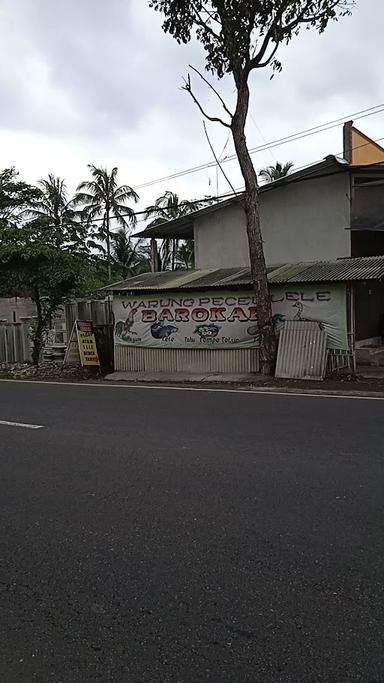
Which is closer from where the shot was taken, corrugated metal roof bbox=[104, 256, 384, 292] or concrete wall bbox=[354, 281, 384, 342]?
corrugated metal roof bbox=[104, 256, 384, 292]

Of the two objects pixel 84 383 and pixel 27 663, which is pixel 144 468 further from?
pixel 84 383

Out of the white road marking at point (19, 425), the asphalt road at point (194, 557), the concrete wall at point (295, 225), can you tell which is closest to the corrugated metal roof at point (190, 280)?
the concrete wall at point (295, 225)

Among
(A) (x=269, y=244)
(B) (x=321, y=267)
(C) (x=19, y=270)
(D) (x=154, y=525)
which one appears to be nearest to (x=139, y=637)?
(D) (x=154, y=525)

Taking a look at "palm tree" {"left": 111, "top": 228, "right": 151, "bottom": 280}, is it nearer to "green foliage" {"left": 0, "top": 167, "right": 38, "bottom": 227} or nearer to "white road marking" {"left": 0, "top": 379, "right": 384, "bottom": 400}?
"green foliage" {"left": 0, "top": 167, "right": 38, "bottom": 227}

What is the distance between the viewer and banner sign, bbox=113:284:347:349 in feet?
41.9

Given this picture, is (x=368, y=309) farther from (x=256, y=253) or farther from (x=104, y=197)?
(x=104, y=197)

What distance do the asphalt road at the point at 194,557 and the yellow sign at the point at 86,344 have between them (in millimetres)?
8488

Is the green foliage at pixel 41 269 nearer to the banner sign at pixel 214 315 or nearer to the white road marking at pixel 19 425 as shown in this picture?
the banner sign at pixel 214 315

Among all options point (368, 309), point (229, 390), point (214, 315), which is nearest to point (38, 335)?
point (214, 315)

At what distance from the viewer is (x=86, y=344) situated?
52.1 feet

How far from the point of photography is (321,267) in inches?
546

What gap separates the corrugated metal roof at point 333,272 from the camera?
476 inches

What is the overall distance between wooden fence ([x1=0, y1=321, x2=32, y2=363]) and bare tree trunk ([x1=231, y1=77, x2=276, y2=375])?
10.4 m

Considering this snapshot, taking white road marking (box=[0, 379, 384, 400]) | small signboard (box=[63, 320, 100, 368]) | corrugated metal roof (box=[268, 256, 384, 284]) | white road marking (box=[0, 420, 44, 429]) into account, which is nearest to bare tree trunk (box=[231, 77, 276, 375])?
corrugated metal roof (box=[268, 256, 384, 284])
